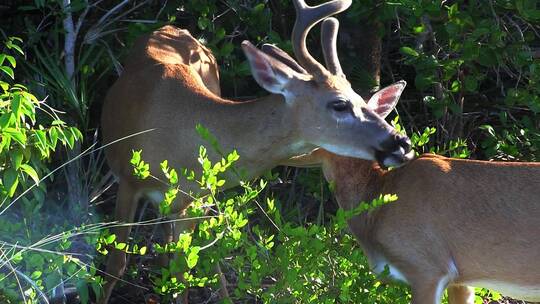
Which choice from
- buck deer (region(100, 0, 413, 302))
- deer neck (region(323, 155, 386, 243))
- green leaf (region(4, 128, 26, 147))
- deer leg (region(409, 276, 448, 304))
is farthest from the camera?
deer neck (region(323, 155, 386, 243))

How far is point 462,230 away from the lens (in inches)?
225

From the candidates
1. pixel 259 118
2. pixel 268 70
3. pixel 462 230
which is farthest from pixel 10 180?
pixel 462 230

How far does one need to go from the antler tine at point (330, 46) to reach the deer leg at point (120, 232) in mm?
1534

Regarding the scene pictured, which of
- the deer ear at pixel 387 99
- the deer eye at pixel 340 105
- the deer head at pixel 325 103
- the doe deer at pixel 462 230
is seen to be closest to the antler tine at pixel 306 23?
the deer head at pixel 325 103

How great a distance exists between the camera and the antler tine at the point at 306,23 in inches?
248

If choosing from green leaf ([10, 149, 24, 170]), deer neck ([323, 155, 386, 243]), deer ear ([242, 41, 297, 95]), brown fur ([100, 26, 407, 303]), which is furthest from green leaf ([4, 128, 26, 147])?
deer neck ([323, 155, 386, 243])

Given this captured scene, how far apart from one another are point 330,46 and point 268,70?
529mm

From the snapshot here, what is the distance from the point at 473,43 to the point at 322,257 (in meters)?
2.03

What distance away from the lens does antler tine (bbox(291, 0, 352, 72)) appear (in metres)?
6.30

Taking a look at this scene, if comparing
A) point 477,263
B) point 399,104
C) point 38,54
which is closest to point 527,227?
point 477,263

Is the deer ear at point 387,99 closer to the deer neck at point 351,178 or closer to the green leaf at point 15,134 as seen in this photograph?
Result: the deer neck at point 351,178

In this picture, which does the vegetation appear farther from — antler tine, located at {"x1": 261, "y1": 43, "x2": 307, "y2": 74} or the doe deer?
antler tine, located at {"x1": 261, "y1": 43, "x2": 307, "y2": 74}

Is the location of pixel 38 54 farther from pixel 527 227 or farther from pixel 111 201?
pixel 527 227

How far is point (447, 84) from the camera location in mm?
7703
